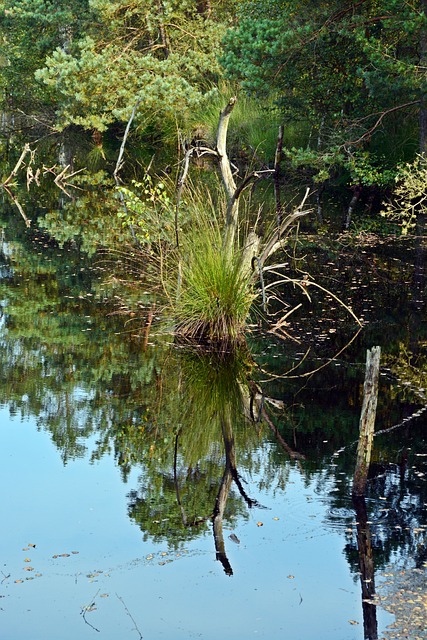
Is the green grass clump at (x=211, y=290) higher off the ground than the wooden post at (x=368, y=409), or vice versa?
the green grass clump at (x=211, y=290)

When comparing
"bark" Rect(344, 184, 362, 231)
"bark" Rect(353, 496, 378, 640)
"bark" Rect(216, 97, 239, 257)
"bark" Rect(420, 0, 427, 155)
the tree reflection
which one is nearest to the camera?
"bark" Rect(353, 496, 378, 640)

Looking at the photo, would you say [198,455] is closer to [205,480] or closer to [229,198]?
[205,480]

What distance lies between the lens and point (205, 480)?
23.9ft

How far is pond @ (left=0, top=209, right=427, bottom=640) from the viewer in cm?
548

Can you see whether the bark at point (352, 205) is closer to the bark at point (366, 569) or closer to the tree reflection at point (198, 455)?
the tree reflection at point (198, 455)

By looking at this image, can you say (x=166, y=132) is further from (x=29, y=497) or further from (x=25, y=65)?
(x=29, y=497)

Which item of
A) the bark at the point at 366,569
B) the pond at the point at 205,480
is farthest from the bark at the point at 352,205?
the bark at the point at 366,569

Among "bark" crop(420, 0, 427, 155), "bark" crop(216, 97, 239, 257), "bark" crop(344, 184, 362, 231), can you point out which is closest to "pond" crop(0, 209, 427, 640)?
"bark" crop(216, 97, 239, 257)

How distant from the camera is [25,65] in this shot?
3509cm

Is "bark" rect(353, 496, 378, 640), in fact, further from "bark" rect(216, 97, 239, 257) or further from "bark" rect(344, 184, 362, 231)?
"bark" rect(344, 184, 362, 231)

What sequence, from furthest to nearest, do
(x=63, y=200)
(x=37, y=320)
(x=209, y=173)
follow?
(x=209, y=173) → (x=63, y=200) → (x=37, y=320)

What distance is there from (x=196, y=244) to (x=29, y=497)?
3.95m

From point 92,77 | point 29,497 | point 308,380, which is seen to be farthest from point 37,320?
point 92,77

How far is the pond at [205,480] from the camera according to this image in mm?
5480
